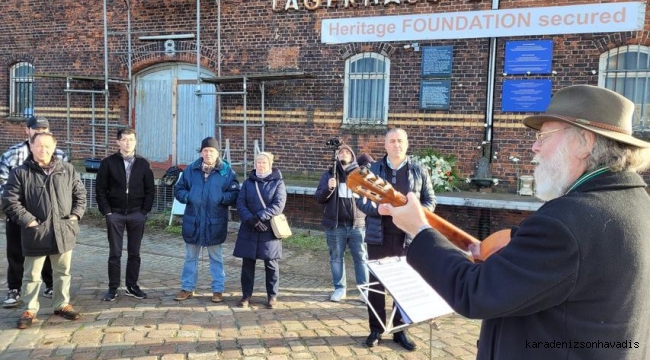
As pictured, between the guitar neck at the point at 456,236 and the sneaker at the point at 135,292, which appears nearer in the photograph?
the guitar neck at the point at 456,236

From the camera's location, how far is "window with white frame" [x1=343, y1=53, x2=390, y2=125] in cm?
1022

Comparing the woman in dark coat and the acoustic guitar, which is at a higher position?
the acoustic guitar

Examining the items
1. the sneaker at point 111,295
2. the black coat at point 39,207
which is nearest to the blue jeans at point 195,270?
the sneaker at point 111,295

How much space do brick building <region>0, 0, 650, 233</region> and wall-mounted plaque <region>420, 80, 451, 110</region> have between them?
0.02m

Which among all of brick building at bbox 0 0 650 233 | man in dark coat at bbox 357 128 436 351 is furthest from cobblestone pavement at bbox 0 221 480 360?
brick building at bbox 0 0 650 233

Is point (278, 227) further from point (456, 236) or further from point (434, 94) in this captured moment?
point (434, 94)

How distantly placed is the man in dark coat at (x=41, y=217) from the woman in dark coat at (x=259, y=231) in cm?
175

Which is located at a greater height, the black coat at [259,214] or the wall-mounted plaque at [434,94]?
the wall-mounted plaque at [434,94]

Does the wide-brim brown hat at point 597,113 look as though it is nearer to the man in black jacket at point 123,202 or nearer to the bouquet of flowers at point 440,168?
the man in black jacket at point 123,202

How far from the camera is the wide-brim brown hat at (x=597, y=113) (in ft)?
5.55

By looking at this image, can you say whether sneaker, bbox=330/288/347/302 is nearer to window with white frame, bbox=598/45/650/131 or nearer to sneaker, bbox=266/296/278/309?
sneaker, bbox=266/296/278/309

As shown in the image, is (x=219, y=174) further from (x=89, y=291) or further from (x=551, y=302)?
(x=551, y=302)

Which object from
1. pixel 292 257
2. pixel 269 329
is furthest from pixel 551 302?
pixel 292 257

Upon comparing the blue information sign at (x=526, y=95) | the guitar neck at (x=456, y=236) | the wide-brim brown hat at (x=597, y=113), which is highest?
the blue information sign at (x=526, y=95)
